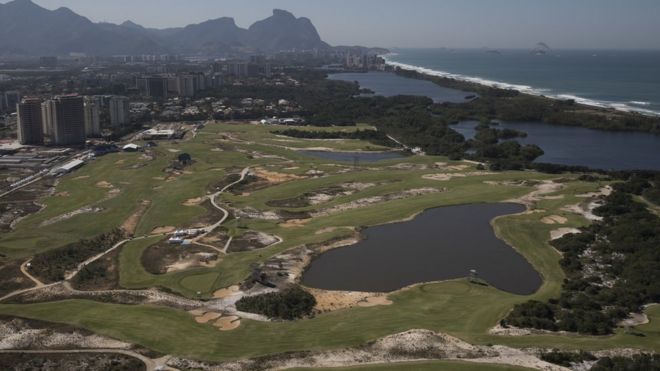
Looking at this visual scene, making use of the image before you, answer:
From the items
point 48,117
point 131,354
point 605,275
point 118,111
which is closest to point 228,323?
point 131,354

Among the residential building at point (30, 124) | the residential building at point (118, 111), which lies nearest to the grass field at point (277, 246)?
the residential building at point (30, 124)

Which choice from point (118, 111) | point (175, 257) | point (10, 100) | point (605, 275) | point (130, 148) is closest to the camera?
point (605, 275)

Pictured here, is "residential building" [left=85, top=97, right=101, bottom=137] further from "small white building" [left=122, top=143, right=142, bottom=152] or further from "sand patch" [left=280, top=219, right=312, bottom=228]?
"sand patch" [left=280, top=219, right=312, bottom=228]

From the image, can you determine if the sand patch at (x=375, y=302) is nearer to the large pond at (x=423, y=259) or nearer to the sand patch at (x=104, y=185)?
the large pond at (x=423, y=259)

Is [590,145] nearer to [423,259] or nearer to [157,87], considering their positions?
[423,259]

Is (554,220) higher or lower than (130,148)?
higher

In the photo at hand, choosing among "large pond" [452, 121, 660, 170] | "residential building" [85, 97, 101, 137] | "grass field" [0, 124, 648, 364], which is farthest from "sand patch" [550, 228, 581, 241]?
"residential building" [85, 97, 101, 137]

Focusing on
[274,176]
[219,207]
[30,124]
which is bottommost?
[219,207]
